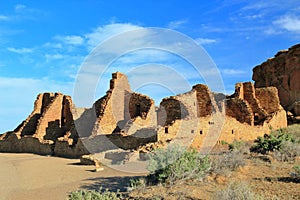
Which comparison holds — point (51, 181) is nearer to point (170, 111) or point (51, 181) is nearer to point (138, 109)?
point (170, 111)

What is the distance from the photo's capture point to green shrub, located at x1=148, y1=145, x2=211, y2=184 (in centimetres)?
722

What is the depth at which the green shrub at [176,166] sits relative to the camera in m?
7.22

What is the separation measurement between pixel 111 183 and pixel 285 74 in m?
30.7

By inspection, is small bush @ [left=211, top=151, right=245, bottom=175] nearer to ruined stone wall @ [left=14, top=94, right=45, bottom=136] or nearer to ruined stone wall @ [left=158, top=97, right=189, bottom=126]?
ruined stone wall @ [left=158, top=97, right=189, bottom=126]

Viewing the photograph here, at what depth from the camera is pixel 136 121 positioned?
16547mm

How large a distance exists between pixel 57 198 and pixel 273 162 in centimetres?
623

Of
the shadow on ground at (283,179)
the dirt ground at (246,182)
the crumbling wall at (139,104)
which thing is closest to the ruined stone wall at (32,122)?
the crumbling wall at (139,104)

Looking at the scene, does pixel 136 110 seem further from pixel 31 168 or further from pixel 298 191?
pixel 298 191

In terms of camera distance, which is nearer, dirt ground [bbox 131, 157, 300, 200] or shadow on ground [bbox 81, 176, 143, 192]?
dirt ground [bbox 131, 157, 300, 200]

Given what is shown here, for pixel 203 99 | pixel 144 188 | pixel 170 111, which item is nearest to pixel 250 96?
pixel 203 99

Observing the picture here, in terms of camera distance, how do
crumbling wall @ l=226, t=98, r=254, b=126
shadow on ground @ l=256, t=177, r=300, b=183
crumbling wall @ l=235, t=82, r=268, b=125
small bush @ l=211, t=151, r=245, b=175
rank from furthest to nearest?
1. crumbling wall @ l=235, t=82, r=268, b=125
2. crumbling wall @ l=226, t=98, r=254, b=126
3. small bush @ l=211, t=151, r=245, b=175
4. shadow on ground @ l=256, t=177, r=300, b=183

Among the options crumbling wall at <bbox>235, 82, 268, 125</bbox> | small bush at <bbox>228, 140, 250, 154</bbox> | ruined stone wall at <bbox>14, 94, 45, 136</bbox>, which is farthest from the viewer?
ruined stone wall at <bbox>14, 94, 45, 136</bbox>

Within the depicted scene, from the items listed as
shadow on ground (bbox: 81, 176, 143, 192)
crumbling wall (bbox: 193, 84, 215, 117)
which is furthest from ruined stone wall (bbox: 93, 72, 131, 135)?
shadow on ground (bbox: 81, 176, 143, 192)

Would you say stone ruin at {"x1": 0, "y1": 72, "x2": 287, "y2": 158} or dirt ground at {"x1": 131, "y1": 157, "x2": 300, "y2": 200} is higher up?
stone ruin at {"x1": 0, "y1": 72, "x2": 287, "y2": 158}
